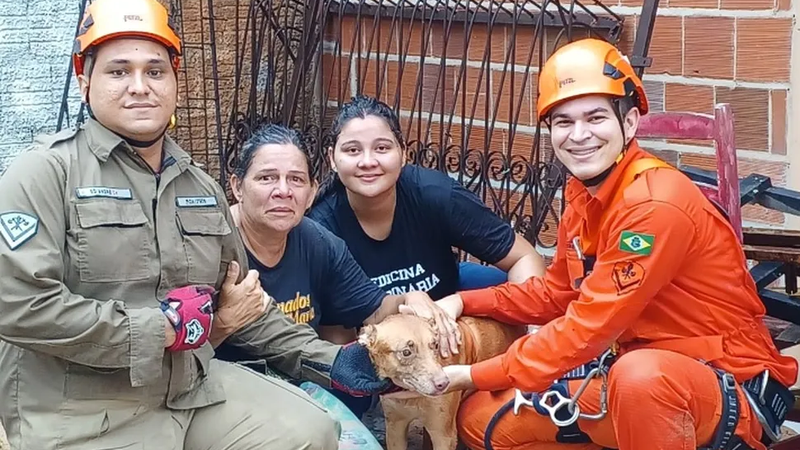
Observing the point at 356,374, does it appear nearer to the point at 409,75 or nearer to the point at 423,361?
the point at 423,361

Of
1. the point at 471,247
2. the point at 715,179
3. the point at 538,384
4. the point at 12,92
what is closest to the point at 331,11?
the point at 12,92

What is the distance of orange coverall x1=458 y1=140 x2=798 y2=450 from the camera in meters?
3.18

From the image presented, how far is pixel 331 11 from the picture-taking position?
706cm

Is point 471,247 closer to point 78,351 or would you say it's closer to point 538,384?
point 538,384

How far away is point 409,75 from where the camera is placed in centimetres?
668

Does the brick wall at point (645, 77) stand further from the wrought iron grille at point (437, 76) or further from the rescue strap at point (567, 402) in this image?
the rescue strap at point (567, 402)

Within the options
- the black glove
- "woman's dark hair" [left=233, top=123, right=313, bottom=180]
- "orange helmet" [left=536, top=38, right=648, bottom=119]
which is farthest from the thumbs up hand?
"orange helmet" [left=536, top=38, right=648, bottom=119]

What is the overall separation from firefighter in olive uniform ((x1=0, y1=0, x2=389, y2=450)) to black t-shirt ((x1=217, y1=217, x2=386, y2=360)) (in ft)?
1.80

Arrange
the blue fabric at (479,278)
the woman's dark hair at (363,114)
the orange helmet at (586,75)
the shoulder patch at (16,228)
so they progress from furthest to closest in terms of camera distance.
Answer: the blue fabric at (479,278) < the woman's dark hair at (363,114) < the orange helmet at (586,75) < the shoulder patch at (16,228)

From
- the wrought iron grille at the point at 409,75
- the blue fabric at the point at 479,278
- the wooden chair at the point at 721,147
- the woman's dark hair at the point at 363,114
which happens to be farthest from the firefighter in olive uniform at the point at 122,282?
the wrought iron grille at the point at 409,75

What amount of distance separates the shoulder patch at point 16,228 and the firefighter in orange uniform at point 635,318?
136 centimetres

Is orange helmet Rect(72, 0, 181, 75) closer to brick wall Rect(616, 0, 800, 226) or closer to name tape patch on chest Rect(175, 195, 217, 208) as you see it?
name tape patch on chest Rect(175, 195, 217, 208)

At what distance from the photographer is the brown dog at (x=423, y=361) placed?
141 inches

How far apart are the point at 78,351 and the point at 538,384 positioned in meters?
1.33
